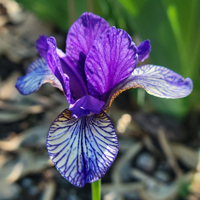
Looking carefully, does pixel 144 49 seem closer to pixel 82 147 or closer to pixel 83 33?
pixel 83 33

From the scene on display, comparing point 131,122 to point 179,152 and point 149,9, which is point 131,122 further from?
point 149,9

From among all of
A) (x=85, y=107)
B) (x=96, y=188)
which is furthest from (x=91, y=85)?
(x=96, y=188)

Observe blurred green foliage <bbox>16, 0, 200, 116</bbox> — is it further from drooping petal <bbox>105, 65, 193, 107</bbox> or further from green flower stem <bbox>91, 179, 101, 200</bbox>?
green flower stem <bbox>91, 179, 101, 200</bbox>

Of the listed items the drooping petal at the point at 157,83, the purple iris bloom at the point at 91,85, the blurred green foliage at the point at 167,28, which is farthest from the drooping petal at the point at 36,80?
the blurred green foliage at the point at 167,28

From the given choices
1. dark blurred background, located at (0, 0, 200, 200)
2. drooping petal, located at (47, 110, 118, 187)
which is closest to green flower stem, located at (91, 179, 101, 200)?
drooping petal, located at (47, 110, 118, 187)

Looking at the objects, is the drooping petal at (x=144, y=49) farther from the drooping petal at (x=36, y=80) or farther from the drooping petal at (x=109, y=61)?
the drooping petal at (x=36, y=80)

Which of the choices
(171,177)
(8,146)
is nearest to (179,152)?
(171,177)
